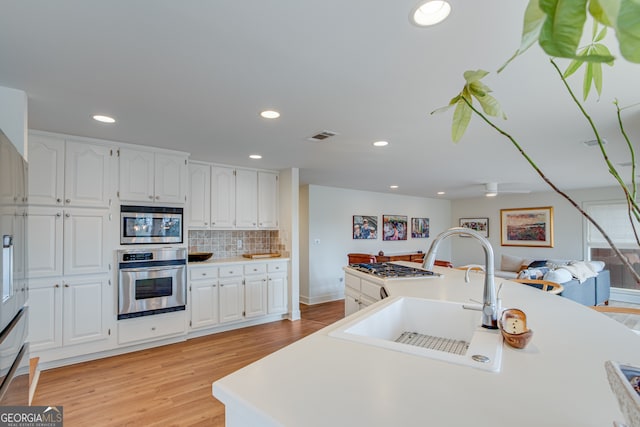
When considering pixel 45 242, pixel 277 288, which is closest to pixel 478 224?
pixel 277 288

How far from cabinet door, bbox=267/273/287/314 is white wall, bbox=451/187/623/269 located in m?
5.65

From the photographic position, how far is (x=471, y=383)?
892mm

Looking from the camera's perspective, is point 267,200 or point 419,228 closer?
point 267,200

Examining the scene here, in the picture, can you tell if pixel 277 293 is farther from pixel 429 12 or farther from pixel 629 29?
pixel 629 29

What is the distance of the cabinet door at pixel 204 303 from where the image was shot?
3.92 m

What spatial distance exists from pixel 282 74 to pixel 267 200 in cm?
306

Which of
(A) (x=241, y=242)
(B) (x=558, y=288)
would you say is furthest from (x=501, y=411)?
(A) (x=241, y=242)

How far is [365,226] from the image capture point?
6902 mm

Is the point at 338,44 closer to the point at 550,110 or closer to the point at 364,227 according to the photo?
the point at 550,110

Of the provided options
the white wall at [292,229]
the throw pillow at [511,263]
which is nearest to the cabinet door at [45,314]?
the white wall at [292,229]

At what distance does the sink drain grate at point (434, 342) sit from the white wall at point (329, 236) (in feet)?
13.6

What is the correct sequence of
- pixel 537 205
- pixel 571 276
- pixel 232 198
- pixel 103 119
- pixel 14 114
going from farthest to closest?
pixel 537 205, pixel 232 198, pixel 571 276, pixel 103 119, pixel 14 114

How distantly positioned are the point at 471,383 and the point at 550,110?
2373mm

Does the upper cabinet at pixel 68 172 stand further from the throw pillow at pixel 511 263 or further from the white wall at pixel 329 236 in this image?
the throw pillow at pixel 511 263
